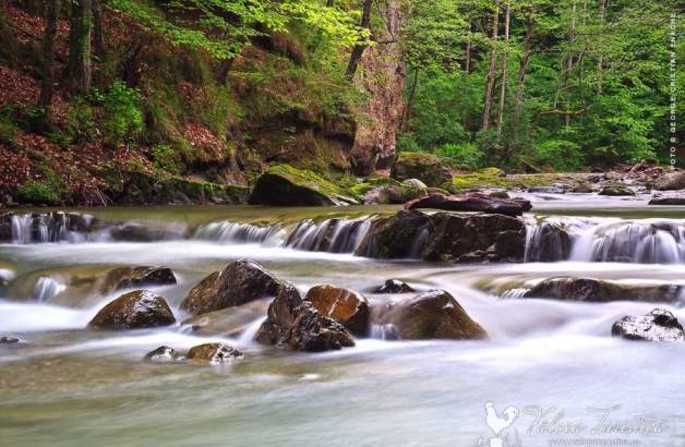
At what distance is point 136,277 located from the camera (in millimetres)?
7707

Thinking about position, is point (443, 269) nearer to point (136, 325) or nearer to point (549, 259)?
point (549, 259)

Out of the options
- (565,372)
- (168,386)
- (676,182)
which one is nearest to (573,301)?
(565,372)

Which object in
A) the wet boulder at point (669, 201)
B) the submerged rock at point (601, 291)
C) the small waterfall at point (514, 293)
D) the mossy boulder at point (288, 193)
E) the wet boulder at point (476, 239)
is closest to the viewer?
the submerged rock at point (601, 291)

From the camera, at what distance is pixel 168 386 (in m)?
4.54

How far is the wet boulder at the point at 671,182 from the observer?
2008 cm

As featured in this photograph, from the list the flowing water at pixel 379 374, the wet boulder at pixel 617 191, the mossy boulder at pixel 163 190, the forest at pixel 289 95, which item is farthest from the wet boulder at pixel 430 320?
the wet boulder at pixel 617 191

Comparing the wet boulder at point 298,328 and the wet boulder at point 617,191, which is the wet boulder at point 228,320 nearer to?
the wet boulder at point 298,328

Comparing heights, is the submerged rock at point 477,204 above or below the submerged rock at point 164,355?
above

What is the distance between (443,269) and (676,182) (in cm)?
1457

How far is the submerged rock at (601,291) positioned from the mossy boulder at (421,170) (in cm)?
1439

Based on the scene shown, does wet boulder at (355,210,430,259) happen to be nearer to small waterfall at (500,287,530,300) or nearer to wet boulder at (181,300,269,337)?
small waterfall at (500,287,530,300)

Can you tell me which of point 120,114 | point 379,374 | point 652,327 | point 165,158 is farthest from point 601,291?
point 120,114

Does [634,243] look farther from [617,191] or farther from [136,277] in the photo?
[617,191]

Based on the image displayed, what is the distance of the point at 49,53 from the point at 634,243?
11.3 meters
